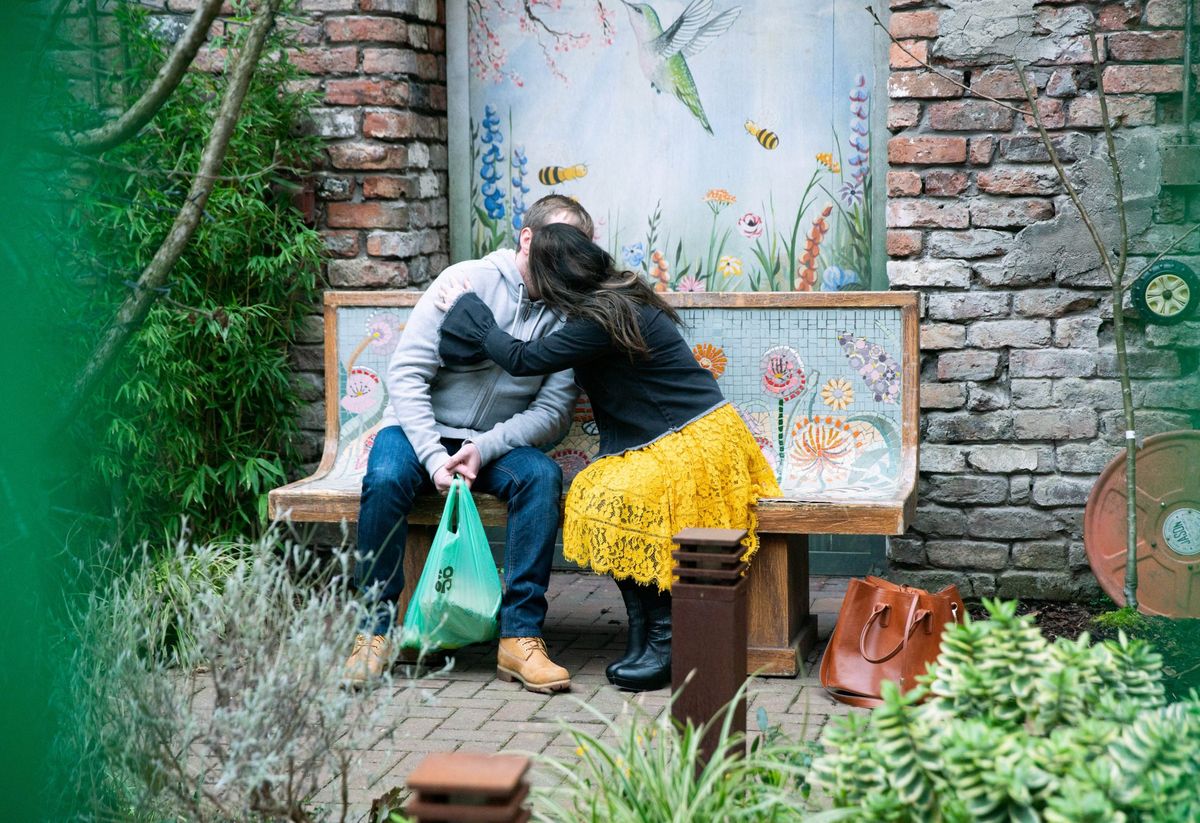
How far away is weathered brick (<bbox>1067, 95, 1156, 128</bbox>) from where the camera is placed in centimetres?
476

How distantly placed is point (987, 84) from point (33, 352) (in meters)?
3.86

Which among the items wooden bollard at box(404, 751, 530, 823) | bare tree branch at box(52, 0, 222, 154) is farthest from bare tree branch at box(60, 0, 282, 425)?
wooden bollard at box(404, 751, 530, 823)

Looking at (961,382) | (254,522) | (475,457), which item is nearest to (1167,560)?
(961,382)

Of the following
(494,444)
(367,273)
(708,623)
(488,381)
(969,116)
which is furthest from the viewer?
(367,273)

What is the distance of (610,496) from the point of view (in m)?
4.07

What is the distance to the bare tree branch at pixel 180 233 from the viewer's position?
2.63 metres

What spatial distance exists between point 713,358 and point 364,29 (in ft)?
6.23

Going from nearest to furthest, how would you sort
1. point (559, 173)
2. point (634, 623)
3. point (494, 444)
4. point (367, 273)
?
point (634, 623), point (494, 444), point (367, 273), point (559, 173)

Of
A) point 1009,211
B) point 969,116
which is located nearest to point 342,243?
point 969,116

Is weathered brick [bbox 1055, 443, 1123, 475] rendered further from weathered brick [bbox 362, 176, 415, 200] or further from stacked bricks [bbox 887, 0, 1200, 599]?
weathered brick [bbox 362, 176, 415, 200]

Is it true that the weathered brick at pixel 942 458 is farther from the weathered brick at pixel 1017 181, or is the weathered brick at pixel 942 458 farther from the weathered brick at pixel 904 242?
the weathered brick at pixel 1017 181

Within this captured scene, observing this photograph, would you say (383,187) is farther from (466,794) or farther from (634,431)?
(466,794)

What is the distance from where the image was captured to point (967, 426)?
16.5 ft

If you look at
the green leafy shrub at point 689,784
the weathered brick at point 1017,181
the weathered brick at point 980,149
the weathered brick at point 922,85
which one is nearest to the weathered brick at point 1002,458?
the weathered brick at point 1017,181
